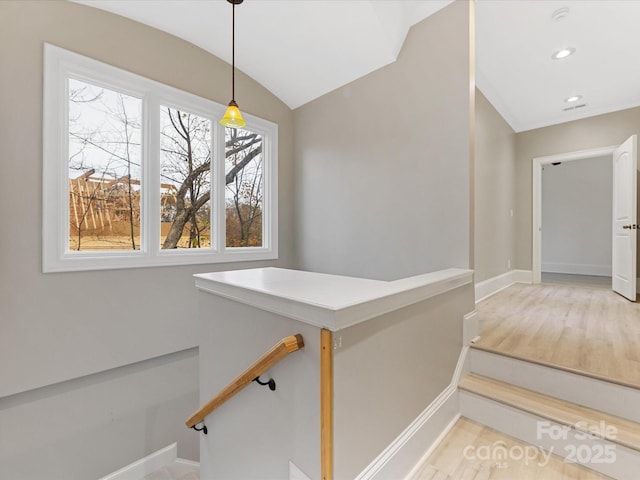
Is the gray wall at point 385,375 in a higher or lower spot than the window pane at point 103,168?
lower

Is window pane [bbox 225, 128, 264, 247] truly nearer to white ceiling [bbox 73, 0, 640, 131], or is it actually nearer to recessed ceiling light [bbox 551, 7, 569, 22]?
white ceiling [bbox 73, 0, 640, 131]

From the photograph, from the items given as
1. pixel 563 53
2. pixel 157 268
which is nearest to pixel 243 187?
pixel 157 268

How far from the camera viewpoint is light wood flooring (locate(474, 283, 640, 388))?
1.83m

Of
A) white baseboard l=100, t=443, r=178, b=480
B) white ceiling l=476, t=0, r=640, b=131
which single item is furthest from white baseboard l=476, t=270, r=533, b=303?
white baseboard l=100, t=443, r=178, b=480

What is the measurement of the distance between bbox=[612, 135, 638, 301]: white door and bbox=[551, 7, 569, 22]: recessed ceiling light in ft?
6.31

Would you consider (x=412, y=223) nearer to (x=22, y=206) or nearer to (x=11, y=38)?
(x=22, y=206)

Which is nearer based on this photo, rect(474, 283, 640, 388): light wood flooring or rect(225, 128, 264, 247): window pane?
rect(474, 283, 640, 388): light wood flooring

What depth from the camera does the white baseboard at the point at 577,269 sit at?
5535 millimetres

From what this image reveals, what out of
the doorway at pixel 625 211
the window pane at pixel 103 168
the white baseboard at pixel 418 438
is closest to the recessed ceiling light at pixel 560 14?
the doorway at pixel 625 211

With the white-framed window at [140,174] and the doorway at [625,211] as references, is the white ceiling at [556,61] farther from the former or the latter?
the white-framed window at [140,174]

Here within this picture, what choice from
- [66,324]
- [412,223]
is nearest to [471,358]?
[412,223]

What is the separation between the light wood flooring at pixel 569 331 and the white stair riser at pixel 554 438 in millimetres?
365

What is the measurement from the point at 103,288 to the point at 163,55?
7.67 ft

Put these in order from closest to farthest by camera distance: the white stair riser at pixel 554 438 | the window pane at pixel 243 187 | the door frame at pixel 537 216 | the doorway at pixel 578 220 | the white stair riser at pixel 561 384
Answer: the white stair riser at pixel 554 438, the white stair riser at pixel 561 384, the window pane at pixel 243 187, the door frame at pixel 537 216, the doorway at pixel 578 220
